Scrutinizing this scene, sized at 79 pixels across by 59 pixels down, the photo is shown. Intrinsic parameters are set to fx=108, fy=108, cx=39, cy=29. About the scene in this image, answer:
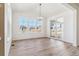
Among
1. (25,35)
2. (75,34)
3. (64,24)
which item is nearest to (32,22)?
(25,35)

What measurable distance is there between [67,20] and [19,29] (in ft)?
14.5

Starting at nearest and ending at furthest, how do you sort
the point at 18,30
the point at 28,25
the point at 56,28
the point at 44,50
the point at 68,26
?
1. the point at 44,50
2. the point at 68,26
3. the point at 18,30
4. the point at 56,28
5. the point at 28,25

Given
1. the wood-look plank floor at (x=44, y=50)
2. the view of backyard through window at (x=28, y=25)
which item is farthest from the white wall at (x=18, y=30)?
the wood-look plank floor at (x=44, y=50)

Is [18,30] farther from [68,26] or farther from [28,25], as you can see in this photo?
[68,26]

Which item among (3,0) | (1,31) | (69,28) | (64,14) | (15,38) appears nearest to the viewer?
(3,0)

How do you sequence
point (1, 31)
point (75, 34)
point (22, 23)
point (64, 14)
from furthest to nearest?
point (22, 23) → point (64, 14) → point (75, 34) → point (1, 31)

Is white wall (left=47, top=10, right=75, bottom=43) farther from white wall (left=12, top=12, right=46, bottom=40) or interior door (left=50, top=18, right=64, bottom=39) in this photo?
white wall (left=12, top=12, right=46, bottom=40)

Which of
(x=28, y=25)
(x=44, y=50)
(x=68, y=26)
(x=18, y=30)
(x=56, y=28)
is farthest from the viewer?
(x=28, y=25)

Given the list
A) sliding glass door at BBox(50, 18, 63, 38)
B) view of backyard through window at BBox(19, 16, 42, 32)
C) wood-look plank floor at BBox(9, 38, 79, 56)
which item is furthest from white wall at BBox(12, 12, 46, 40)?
wood-look plank floor at BBox(9, 38, 79, 56)

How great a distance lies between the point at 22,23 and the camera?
10211 millimetres

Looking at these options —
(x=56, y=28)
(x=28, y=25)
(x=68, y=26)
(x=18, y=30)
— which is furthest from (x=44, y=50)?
(x=28, y=25)

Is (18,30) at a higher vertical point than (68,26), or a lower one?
lower

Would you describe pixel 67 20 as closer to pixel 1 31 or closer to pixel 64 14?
pixel 64 14

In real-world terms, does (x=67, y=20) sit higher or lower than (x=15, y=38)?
higher
